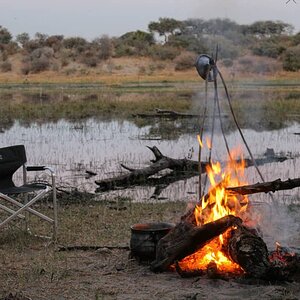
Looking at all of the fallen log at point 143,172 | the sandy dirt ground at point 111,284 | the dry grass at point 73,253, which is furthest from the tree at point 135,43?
the sandy dirt ground at point 111,284

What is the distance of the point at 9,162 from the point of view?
21.8 ft

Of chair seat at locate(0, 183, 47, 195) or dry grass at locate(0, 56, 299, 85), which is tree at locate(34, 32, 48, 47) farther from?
chair seat at locate(0, 183, 47, 195)

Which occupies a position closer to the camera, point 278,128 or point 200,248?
point 200,248

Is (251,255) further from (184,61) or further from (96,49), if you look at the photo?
(96,49)

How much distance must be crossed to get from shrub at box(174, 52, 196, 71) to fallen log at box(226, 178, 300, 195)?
113 ft

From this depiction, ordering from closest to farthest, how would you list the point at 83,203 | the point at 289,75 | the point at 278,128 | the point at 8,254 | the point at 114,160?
the point at 8,254
the point at 83,203
the point at 114,160
the point at 278,128
the point at 289,75

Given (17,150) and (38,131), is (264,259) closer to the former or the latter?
(17,150)

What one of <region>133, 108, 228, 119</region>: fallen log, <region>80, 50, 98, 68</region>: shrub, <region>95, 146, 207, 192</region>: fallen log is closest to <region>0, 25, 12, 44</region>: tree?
<region>80, 50, 98, 68</region>: shrub

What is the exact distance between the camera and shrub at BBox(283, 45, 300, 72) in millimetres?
27719

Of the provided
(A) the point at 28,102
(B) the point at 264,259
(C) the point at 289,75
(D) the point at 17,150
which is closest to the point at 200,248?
(B) the point at 264,259

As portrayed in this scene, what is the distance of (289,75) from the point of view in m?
37.6

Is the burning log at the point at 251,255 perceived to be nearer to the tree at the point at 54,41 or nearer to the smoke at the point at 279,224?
the smoke at the point at 279,224

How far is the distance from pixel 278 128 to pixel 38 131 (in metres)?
6.46

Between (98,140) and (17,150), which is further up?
(17,150)
